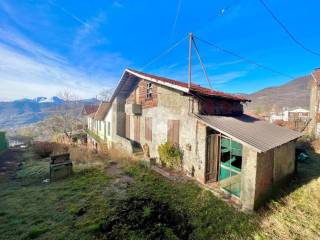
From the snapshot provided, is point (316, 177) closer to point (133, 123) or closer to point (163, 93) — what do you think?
point (163, 93)

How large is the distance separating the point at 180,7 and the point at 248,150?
25.3 feet

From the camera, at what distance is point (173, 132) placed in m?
9.42

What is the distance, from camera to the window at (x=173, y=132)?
9.18 m

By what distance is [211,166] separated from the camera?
25.5 ft

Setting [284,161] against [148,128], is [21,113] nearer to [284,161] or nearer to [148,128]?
[148,128]

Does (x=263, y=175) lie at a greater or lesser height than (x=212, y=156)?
lesser

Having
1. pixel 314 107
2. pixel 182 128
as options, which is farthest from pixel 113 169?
pixel 314 107

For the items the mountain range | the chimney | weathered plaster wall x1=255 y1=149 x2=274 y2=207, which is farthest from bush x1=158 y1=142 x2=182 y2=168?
the mountain range

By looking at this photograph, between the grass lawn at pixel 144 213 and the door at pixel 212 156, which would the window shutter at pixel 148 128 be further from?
the door at pixel 212 156

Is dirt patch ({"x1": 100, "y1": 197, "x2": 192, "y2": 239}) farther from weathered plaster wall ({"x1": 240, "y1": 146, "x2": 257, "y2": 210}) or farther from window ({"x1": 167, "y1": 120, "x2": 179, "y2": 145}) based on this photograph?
window ({"x1": 167, "y1": 120, "x2": 179, "y2": 145})

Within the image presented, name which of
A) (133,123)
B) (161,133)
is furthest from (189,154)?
(133,123)

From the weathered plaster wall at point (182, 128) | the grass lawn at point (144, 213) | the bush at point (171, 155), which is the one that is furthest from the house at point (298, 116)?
the bush at point (171, 155)

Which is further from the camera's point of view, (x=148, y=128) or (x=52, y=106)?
(x=52, y=106)

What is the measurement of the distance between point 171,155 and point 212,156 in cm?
250
